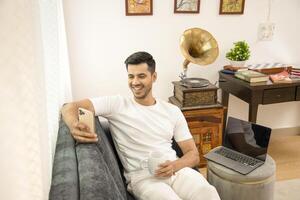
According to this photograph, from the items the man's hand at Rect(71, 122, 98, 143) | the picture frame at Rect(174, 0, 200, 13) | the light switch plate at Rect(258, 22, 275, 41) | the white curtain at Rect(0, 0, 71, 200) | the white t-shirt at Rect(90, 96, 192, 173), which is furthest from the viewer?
the light switch plate at Rect(258, 22, 275, 41)

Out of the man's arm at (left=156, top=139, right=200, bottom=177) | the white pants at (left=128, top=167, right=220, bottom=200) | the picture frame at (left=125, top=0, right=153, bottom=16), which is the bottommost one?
the white pants at (left=128, top=167, right=220, bottom=200)

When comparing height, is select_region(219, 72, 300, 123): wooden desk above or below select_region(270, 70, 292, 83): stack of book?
below

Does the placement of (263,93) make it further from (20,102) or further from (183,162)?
(20,102)

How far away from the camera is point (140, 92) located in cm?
167

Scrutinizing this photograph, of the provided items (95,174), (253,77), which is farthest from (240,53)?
(95,174)

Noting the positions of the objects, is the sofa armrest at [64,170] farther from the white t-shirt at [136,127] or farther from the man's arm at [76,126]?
the white t-shirt at [136,127]

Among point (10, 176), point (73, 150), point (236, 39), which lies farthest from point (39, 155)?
point (236, 39)

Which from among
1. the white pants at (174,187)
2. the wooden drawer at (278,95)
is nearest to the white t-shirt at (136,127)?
the white pants at (174,187)

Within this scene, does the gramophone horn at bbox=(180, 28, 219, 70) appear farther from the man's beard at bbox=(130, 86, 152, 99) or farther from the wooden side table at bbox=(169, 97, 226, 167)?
the man's beard at bbox=(130, 86, 152, 99)

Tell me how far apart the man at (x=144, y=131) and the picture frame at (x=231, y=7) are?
4.50 feet

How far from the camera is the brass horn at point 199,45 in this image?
240 centimetres

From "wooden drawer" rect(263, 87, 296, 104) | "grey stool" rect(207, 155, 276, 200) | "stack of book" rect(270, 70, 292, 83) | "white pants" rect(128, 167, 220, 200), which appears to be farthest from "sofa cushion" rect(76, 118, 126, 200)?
"stack of book" rect(270, 70, 292, 83)

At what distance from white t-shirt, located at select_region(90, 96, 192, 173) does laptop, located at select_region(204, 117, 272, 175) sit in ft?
0.90

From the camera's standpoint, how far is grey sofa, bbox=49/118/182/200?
969 mm
